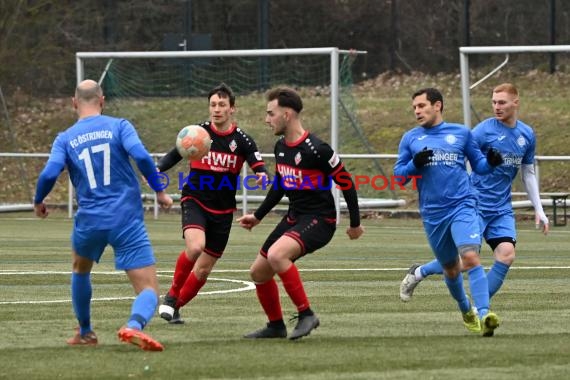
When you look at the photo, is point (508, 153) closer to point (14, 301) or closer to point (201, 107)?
point (14, 301)

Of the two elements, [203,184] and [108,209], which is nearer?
[108,209]

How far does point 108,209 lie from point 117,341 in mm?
1088

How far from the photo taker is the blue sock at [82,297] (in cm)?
1052

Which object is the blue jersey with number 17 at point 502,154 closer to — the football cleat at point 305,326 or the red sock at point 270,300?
the red sock at point 270,300

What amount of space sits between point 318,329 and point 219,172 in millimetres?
1914

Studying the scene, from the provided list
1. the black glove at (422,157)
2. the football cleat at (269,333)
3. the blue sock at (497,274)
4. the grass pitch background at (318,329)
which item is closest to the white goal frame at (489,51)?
the grass pitch background at (318,329)

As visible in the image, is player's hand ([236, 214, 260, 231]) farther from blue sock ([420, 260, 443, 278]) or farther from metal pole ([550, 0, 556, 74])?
metal pole ([550, 0, 556, 74])

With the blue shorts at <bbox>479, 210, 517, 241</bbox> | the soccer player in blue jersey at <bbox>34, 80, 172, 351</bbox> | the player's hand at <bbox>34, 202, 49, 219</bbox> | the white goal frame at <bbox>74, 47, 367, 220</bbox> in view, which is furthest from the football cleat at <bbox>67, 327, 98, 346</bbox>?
the white goal frame at <bbox>74, 47, 367, 220</bbox>

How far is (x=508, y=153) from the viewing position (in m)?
12.9

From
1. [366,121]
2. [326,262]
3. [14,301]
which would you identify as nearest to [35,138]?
[366,121]

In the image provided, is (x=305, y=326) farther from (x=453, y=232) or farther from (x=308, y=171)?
(x=453, y=232)

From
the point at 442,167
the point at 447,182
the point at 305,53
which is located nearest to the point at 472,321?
the point at 447,182

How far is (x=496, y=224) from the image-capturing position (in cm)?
1280

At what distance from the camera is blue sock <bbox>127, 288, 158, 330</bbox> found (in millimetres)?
10023
